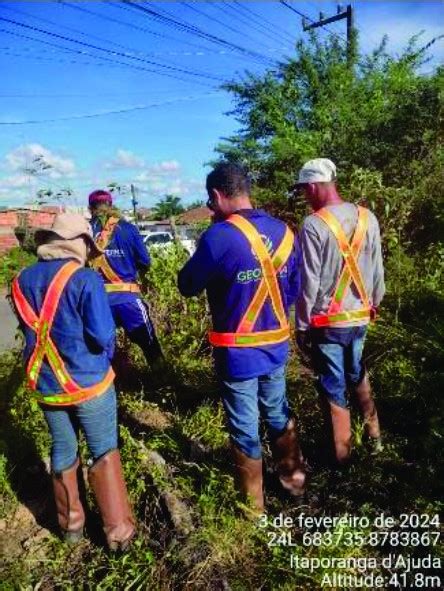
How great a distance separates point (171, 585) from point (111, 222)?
3173 millimetres

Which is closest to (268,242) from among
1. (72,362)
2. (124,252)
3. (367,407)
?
(72,362)

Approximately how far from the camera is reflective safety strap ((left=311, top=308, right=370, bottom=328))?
3402mm

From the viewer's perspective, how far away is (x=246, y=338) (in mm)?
3000

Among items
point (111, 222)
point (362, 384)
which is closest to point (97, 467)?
point (362, 384)

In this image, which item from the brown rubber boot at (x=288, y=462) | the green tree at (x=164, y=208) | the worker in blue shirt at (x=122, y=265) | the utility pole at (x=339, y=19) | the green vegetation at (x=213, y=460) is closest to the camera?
the green vegetation at (x=213, y=460)

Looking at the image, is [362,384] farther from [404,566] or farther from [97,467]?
[97,467]

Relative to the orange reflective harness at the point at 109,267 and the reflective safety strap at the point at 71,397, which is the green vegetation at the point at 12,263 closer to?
the orange reflective harness at the point at 109,267

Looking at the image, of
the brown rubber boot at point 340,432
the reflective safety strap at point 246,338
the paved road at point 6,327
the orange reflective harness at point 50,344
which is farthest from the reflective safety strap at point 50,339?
the paved road at point 6,327

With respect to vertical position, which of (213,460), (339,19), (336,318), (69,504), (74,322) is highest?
(339,19)

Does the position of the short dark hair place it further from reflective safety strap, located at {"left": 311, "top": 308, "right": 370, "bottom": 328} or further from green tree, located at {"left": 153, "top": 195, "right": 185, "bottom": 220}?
green tree, located at {"left": 153, "top": 195, "right": 185, "bottom": 220}

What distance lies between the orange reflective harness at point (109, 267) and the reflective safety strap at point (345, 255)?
2.23m

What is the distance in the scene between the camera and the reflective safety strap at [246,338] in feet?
A: 9.83

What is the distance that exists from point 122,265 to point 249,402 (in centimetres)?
239

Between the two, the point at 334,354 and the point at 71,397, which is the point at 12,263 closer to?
the point at 71,397
